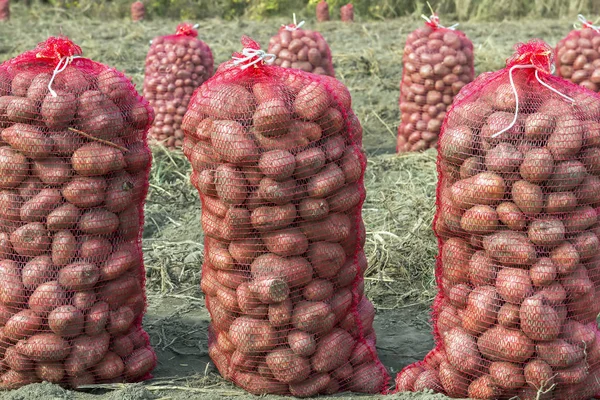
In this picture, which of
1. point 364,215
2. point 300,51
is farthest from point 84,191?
point 300,51

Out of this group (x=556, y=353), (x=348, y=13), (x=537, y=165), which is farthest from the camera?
(x=348, y=13)

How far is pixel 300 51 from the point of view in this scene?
274 inches

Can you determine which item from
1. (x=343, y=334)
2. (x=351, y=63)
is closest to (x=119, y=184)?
(x=343, y=334)

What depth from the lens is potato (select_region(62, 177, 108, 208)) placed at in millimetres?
3391

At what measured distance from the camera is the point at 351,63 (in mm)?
10094

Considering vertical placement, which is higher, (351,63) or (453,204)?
(453,204)

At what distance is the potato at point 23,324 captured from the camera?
11.3 feet

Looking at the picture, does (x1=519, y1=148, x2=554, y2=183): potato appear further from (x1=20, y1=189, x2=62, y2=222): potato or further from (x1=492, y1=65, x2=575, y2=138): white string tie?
(x1=20, y1=189, x2=62, y2=222): potato

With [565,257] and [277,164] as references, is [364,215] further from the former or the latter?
[565,257]

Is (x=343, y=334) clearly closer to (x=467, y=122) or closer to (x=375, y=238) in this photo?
(x=467, y=122)

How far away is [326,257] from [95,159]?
1027 mm

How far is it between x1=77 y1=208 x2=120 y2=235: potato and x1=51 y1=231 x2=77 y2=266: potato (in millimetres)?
62

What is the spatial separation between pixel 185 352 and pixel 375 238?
168 cm

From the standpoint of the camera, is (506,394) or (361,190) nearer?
(506,394)
